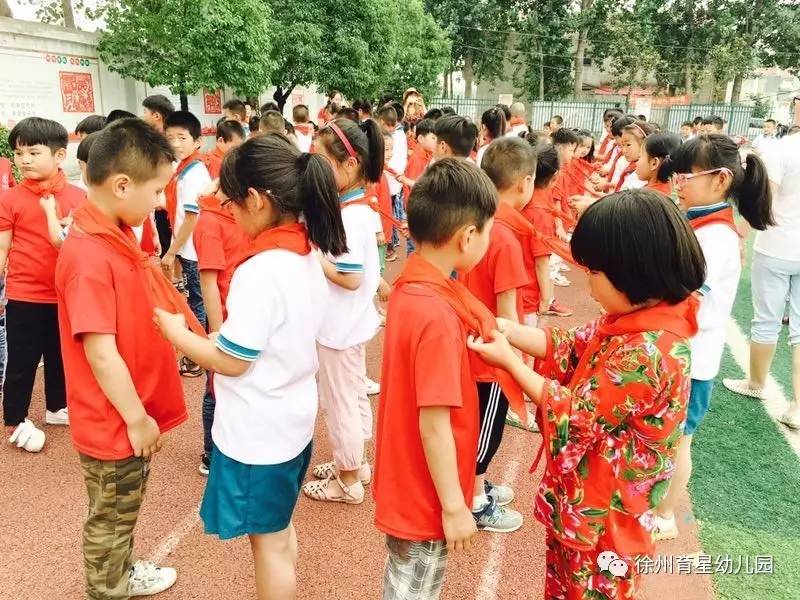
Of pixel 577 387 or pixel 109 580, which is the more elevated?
pixel 577 387

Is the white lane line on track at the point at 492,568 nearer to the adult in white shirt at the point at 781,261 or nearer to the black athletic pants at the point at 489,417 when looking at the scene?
the black athletic pants at the point at 489,417

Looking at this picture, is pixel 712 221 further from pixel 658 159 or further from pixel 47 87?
pixel 47 87

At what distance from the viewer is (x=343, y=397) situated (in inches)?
111

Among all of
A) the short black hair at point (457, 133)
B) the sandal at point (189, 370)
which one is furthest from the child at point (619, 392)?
the sandal at point (189, 370)

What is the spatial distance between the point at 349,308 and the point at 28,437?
2011 mm

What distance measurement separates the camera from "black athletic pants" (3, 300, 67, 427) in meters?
3.29

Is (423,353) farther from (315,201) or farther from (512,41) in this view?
(512,41)

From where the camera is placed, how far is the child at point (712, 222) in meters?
2.39

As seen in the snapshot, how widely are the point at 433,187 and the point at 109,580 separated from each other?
5.52ft

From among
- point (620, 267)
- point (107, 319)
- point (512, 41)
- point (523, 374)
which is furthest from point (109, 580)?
point (512, 41)

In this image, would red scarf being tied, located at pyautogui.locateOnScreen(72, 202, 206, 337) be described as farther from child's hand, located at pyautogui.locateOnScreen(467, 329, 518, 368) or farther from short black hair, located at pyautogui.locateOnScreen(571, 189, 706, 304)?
short black hair, located at pyautogui.locateOnScreen(571, 189, 706, 304)

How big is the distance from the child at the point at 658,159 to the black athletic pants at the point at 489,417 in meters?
1.68

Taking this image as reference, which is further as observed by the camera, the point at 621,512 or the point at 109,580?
the point at 109,580

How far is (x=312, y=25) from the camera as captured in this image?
1508cm
